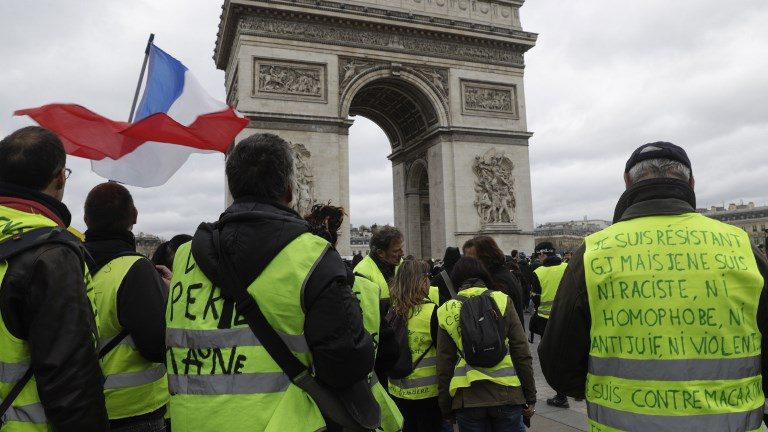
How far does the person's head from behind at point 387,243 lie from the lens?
4316 mm

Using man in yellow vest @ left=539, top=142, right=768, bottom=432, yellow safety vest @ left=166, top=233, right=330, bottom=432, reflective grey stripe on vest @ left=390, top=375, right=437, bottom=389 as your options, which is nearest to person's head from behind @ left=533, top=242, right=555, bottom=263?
reflective grey stripe on vest @ left=390, top=375, right=437, bottom=389

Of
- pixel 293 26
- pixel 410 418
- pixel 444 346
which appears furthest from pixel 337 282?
pixel 293 26

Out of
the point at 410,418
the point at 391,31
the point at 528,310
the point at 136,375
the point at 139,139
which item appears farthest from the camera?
the point at 391,31

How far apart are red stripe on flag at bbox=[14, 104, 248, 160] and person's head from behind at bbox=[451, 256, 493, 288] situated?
8.34ft

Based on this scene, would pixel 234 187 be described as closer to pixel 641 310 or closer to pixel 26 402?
pixel 26 402

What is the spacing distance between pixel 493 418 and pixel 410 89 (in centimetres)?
1717

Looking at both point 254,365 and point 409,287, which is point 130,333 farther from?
point 409,287

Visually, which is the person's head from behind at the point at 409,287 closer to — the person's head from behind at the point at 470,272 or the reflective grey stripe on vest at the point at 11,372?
the person's head from behind at the point at 470,272

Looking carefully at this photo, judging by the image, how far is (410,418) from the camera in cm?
356

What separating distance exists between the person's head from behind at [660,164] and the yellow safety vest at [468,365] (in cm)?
131

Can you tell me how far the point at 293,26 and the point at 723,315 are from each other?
17379 mm

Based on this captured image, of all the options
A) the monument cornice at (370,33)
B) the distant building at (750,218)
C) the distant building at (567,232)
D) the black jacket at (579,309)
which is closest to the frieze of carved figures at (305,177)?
the monument cornice at (370,33)

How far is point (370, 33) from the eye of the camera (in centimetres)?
1838

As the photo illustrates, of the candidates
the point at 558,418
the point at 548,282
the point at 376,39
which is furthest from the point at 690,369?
the point at 376,39
